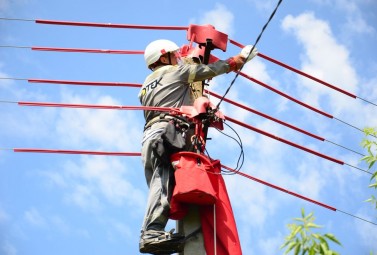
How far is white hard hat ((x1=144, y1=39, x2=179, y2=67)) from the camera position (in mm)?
7727

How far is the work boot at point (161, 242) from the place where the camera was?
20.9 ft

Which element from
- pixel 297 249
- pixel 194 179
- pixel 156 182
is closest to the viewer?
pixel 297 249

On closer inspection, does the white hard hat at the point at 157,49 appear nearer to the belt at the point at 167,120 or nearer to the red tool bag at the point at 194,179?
the belt at the point at 167,120

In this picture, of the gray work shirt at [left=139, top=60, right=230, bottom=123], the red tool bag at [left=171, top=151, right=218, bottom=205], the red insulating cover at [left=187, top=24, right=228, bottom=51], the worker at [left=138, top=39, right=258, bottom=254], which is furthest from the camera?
the red insulating cover at [left=187, top=24, right=228, bottom=51]

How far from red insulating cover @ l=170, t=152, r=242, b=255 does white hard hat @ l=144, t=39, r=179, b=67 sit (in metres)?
1.58

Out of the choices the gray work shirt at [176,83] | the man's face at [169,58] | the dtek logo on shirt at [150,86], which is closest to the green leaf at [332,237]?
the gray work shirt at [176,83]

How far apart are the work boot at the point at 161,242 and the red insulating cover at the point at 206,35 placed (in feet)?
7.79

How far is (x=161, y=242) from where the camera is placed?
6387 mm

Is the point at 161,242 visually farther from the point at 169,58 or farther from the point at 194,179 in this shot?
the point at 169,58

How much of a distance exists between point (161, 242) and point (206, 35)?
2570 mm

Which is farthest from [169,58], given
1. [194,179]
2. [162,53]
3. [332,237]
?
[332,237]

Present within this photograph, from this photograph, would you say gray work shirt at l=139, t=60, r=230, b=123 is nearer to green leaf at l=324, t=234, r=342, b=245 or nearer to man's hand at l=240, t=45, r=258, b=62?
man's hand at l=240, t=45, r=258, b=62

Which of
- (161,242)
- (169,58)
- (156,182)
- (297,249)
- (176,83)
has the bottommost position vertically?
(297,249)

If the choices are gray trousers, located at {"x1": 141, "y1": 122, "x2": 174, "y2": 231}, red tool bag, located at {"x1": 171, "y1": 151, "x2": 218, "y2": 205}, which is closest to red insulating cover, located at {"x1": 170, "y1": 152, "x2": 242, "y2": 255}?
red tool bag, located at {"x1": 171, "y1": 151, "x2": 218, "y2": 205}
